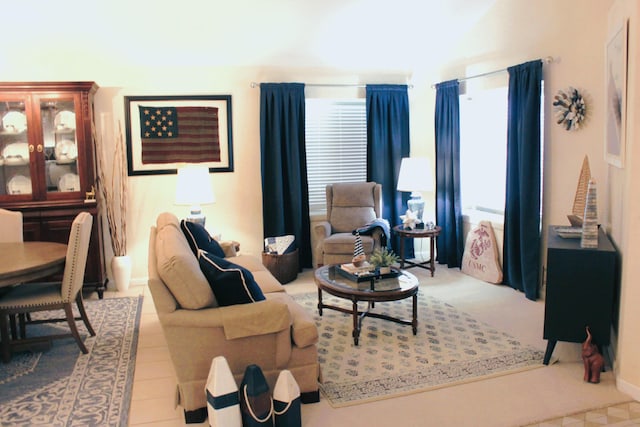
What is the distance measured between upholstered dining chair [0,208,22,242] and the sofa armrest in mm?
2274

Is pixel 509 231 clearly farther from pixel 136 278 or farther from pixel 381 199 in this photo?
pixel 136 278

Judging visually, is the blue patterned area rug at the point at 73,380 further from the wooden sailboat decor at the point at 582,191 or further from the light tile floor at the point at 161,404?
the wooden sailboat decor at the point at 582,191

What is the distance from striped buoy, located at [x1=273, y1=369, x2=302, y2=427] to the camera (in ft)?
8.72

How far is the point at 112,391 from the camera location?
10.6 feet

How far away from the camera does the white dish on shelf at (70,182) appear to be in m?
5.16

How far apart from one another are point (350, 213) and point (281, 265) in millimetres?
983

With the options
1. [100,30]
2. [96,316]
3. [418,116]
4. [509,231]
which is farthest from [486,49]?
[96,316]

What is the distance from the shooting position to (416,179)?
5.79m

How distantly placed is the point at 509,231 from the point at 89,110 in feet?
13.3

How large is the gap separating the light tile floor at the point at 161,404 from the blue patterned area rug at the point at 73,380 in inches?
2.4

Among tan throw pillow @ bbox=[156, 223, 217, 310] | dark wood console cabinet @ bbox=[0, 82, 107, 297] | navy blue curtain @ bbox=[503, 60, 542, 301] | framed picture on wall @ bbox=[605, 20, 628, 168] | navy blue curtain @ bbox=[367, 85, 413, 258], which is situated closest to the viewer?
tan throw pillow @ bbox=[156, 223, 217, 310]

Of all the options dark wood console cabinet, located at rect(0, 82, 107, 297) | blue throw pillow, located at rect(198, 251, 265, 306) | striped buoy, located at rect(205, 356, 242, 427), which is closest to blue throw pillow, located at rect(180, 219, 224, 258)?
blue throw pillow, located at rect(198, 251, 265, 306)

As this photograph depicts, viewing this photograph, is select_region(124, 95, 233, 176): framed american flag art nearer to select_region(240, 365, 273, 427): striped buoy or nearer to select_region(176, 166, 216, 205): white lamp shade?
select_region(176, 166, 216, 205): white lamp shade

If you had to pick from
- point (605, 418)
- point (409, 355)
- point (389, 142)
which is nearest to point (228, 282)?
point (409, 355)
